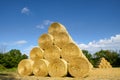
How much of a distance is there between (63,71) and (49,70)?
0.88 meters

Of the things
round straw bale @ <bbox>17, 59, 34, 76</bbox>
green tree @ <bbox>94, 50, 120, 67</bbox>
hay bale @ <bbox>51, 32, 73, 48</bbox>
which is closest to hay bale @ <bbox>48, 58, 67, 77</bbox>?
hay bale @ <bbox>51, 32, 73, 48</bbox>

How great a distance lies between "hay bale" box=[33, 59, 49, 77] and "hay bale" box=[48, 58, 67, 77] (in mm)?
307

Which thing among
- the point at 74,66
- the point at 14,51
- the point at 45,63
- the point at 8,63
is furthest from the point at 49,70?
the point at 14,51

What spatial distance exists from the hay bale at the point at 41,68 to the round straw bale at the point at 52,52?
0.42m

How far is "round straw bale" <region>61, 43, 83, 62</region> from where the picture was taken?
1154 cm

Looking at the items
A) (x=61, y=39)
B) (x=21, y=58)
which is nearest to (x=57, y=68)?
(x=61, y=39)

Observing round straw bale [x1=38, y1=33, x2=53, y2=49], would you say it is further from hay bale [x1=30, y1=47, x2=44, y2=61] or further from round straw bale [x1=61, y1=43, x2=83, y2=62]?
round straw bale [x1=61, y1=43, x2=83, y2=62]

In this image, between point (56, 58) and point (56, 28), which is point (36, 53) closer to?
point (56, 58)

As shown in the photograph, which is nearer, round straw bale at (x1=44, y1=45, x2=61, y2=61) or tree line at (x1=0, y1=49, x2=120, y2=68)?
round straw bale at (x1=44, y1=45, x2=61, y2=61)

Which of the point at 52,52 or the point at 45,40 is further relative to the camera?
the point at 45,40

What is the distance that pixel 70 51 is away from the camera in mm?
11641

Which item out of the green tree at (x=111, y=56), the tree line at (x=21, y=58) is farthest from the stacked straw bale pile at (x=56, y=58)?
the green tree at (x=111, y=56)

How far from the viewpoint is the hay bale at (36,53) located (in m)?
12.7

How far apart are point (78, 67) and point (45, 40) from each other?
9.99 feet
